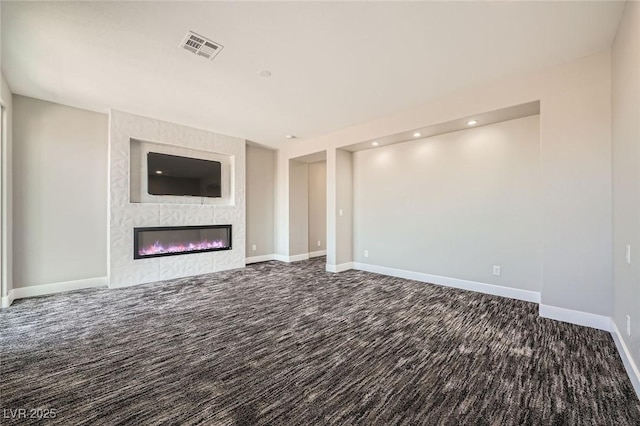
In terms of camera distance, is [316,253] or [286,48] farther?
[316,253]

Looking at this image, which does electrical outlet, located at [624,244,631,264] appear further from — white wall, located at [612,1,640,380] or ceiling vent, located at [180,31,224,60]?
ceiling vent, located at [180,31,224,60]

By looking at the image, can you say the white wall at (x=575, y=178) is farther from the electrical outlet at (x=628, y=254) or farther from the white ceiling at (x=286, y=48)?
the electrical outlet at (x=628, y=254)

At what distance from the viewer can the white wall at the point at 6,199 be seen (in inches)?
139

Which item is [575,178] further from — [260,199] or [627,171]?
[260,199]

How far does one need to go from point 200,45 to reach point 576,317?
4.83 m

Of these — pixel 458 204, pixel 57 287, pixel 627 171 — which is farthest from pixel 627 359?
pixel 57 287

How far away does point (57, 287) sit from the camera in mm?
4160

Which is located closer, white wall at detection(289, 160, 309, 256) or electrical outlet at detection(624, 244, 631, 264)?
electrical outlet at detection(624, 244, 631, 264)

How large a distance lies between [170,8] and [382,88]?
251 centimetres

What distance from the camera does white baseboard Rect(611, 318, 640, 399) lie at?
183cm

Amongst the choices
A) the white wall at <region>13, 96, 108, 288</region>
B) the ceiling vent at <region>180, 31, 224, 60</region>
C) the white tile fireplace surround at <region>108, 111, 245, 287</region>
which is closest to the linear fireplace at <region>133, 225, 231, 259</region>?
the white tile fireplace surround at <region>108, 111, 245, 287</region>

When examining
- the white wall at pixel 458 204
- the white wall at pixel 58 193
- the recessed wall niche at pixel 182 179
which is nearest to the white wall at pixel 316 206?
the white wall at pixel 458 204

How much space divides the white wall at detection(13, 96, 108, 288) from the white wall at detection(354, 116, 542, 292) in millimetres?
4686

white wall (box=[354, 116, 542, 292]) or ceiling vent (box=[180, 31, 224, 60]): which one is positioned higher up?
ceiling vent (box=[180, 31, 224, 60])
